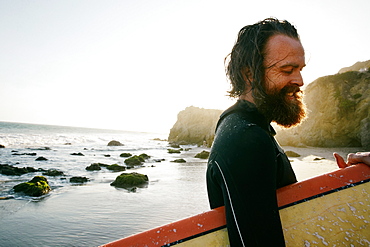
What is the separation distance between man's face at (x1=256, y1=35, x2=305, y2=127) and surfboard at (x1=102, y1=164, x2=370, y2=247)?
59 centimetres

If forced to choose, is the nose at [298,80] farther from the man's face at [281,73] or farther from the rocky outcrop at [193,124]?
the rocky outcrop at [193,124]

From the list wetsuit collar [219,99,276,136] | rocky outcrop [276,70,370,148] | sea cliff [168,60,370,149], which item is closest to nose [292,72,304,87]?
wetsuit collar [219,99,276,136]

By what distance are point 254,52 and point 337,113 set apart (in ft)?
83.9

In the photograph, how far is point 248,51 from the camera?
1.74 m

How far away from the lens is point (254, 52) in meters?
1.67

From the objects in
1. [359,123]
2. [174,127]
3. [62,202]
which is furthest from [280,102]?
[174,127]

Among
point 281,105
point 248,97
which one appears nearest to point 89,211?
point 248,97

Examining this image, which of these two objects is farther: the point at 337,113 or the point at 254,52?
the point at 337,113

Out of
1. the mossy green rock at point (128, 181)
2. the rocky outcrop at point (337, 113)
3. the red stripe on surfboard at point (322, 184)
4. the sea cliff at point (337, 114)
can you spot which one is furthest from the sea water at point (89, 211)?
the rocky outcrop at point (337, 113)

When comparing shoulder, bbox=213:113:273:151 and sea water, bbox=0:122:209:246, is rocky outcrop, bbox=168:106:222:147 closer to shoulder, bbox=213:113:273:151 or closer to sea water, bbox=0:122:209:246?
sea water, bbox=0:122:209:246

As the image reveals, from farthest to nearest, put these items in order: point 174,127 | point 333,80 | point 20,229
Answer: point 174,127
point 333,80
point 20,229

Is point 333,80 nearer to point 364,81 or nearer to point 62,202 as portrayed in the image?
point 364,81

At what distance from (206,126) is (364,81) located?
39.2 metres

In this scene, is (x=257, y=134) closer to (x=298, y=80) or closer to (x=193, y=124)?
(x=298, y=80)
